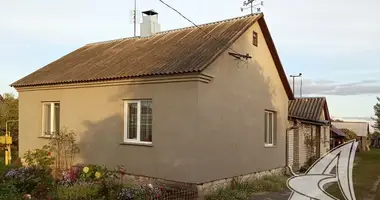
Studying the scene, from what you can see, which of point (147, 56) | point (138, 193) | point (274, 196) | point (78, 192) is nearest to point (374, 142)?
point (274, 196)

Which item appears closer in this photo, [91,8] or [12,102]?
[91,8]

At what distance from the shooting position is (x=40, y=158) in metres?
12.9

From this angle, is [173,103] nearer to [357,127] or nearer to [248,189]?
[248,189]

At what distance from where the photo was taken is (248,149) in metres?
12.6

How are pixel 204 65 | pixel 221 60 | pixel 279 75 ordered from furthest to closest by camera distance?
pixel 279 75 < pixel 221 60 < pixel 204 65

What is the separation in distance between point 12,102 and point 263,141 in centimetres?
1589

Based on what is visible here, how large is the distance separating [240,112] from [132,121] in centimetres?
355

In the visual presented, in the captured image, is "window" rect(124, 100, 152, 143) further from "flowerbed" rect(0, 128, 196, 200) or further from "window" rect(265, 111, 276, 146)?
"window" rect(265, 111, 276, 146)

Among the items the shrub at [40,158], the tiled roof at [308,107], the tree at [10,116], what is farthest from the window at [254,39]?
the tree at [10,116]

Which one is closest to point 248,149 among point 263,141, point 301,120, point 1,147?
point 263,141

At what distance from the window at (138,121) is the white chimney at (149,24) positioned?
17.2ft

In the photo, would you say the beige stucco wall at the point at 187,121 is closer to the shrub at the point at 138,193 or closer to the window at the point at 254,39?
the window at the point at 254,39

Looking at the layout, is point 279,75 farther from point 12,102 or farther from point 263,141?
point 12,102

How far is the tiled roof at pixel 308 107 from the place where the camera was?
69.9ft
